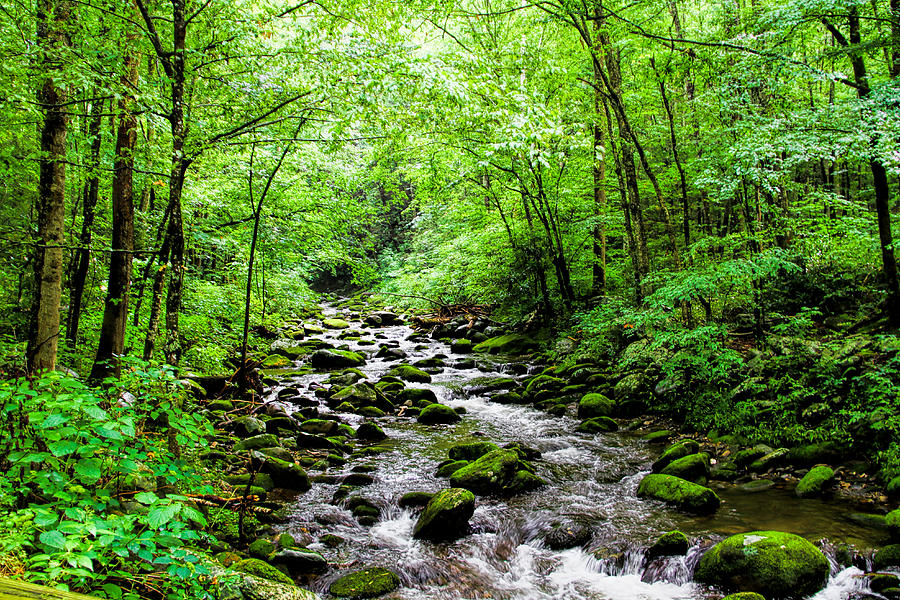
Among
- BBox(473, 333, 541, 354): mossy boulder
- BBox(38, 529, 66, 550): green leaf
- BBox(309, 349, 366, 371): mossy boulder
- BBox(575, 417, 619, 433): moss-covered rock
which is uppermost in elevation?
BBox(473, 333, 541, 354): mossy boulder

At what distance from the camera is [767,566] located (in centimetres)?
427

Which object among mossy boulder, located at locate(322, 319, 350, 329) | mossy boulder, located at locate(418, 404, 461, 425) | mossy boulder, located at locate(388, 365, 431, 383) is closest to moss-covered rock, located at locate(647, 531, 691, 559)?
mossy boulder, located at locate(418, 404, 461, 425)

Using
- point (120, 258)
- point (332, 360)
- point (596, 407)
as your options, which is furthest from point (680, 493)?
point (332, 360)

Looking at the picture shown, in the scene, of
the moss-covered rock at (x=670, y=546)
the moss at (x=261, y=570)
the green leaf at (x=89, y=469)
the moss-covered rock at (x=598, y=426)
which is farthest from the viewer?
the moss-covered rock at (x=598, y=426)

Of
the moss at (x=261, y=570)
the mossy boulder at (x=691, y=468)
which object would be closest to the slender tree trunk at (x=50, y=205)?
Answer: the moss at (x=261, y=570)

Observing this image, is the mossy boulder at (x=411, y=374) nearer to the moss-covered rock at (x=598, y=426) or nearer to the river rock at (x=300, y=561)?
the moss-covered rock at (x=598, y=426)

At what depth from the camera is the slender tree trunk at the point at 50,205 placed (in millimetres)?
5062

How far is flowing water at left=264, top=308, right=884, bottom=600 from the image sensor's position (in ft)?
15.4

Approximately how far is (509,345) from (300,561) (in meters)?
12.2

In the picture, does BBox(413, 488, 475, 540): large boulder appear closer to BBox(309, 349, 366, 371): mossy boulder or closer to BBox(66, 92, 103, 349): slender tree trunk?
BBox(66, 92, 103, 349): slender tree trunk

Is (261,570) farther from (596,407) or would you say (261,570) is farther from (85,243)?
(596,407)

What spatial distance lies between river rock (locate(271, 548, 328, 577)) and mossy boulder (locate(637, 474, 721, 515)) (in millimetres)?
4186

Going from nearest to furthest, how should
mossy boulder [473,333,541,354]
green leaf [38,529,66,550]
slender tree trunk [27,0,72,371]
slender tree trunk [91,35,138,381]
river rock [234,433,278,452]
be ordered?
green leaf [38,529,66,550], slender tree trunk [27,0,72,371], slender tree trunk [91,35,138,381], river rock [234,433,278,452], mossy boulder [473,333,541,354]

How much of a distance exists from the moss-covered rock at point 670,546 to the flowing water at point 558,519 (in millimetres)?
65
